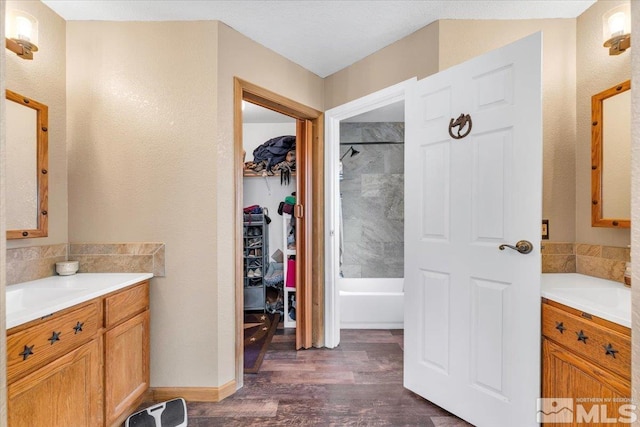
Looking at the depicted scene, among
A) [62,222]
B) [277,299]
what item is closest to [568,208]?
[277,299]

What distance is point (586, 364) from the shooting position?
1134 mm

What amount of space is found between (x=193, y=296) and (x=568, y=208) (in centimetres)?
245

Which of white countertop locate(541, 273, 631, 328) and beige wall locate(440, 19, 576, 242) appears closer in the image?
white countertop locate(541, 273, 631, 328)

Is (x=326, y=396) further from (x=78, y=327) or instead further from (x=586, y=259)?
(x=586, y=259)

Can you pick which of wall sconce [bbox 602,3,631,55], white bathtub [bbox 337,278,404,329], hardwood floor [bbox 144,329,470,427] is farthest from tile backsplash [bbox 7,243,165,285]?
wall sconce [bbox 602,3,631,55]

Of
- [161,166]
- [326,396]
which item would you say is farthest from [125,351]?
[326,396]

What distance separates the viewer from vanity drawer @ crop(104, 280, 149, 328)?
149 centimetres

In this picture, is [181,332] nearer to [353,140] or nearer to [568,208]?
[568,208]

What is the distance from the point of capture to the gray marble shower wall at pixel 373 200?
3.77m

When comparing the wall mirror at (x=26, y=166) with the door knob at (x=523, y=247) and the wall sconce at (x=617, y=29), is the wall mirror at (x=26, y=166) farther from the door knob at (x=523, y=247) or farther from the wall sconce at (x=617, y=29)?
the wall sconce at (x=617, y=29)

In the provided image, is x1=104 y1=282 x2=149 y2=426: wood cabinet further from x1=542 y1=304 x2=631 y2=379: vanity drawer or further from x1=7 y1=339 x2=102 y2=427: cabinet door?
x1=542 y1=304 x2=631 y2=379: vanity drawer

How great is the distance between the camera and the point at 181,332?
6.10 feet

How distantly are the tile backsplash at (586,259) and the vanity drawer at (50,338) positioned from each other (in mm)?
2547

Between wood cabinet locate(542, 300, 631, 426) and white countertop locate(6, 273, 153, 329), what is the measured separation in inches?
84.5
